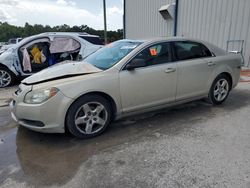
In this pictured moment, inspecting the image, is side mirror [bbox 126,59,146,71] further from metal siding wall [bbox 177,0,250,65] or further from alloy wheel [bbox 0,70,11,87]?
metal siding wall [bbox 177,0,250,65]

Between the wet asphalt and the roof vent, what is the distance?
29.7ft

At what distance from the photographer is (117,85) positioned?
346 cm

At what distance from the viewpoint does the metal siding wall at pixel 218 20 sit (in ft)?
28.0

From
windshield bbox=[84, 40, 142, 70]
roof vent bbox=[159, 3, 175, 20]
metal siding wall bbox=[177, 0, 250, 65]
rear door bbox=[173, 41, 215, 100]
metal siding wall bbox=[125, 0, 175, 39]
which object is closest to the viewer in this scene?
windshield bbox=[84, 40, 142, 70]

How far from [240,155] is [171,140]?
899mm

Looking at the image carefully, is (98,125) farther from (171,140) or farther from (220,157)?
(220,157)

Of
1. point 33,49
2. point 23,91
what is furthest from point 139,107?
point 33,49

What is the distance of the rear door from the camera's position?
4.08 metres

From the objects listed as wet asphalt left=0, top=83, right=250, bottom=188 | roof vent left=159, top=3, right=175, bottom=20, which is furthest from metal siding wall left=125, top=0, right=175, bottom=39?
wet asphalt left=0, top=83, right=250, bottom=188

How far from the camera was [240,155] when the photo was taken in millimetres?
2857

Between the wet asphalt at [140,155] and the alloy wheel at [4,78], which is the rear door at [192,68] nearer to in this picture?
the wet asphalt at [140,155]

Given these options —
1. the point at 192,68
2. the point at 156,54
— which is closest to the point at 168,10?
the point at 192,68

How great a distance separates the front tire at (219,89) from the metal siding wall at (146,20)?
337 inches

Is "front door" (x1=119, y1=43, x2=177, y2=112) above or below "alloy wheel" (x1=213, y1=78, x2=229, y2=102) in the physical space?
above
